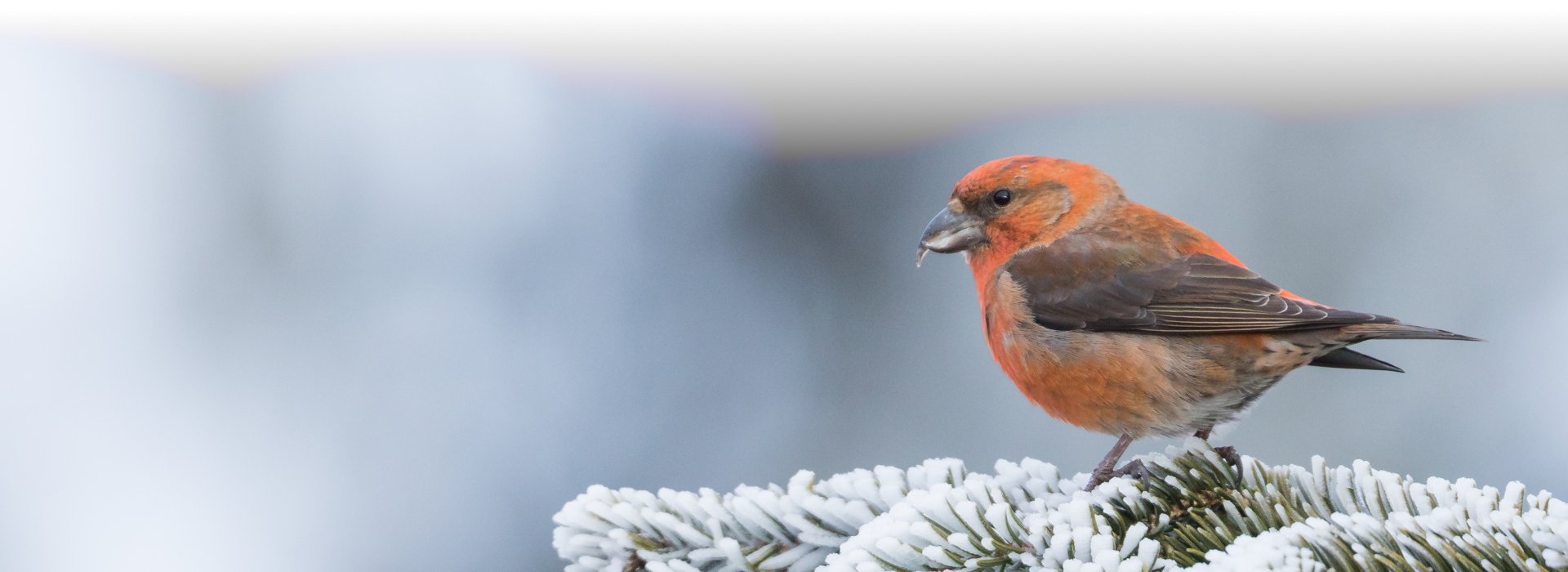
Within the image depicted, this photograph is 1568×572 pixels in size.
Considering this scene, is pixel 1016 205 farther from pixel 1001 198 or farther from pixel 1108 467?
pixel 1108 467

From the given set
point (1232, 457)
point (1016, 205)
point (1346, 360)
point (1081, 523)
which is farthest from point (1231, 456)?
point (1016, 205)

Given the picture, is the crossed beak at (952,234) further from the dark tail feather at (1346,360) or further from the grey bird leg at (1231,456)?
the grey bird leg at (1231,456)

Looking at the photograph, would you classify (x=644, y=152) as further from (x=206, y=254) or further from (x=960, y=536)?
(x=960, y=536)

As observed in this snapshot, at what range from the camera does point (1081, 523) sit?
1218 millimetres

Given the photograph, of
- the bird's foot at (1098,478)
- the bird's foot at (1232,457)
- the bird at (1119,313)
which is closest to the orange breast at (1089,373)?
the bird at (1119,313)

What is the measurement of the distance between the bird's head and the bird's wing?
0.25ft

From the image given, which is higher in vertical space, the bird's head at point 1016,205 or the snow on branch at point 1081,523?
the bird's head at point 1016,205

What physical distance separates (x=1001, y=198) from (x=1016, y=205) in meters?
0.04

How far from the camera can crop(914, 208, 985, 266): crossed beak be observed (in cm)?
224

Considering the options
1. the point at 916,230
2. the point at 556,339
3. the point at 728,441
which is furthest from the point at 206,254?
the point at 916,230

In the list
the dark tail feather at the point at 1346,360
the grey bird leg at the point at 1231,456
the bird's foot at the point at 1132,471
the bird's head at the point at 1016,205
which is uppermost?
the bird's head at the point at 1016,205

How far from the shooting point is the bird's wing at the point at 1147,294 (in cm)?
180

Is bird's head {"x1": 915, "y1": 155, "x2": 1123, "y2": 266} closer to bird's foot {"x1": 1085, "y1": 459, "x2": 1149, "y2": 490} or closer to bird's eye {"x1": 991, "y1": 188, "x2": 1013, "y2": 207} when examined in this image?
bird's eye {"x1": 991, "y1": 188, "x2": 1013, "y2": 207}

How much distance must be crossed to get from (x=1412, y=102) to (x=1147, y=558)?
9.53 ft
